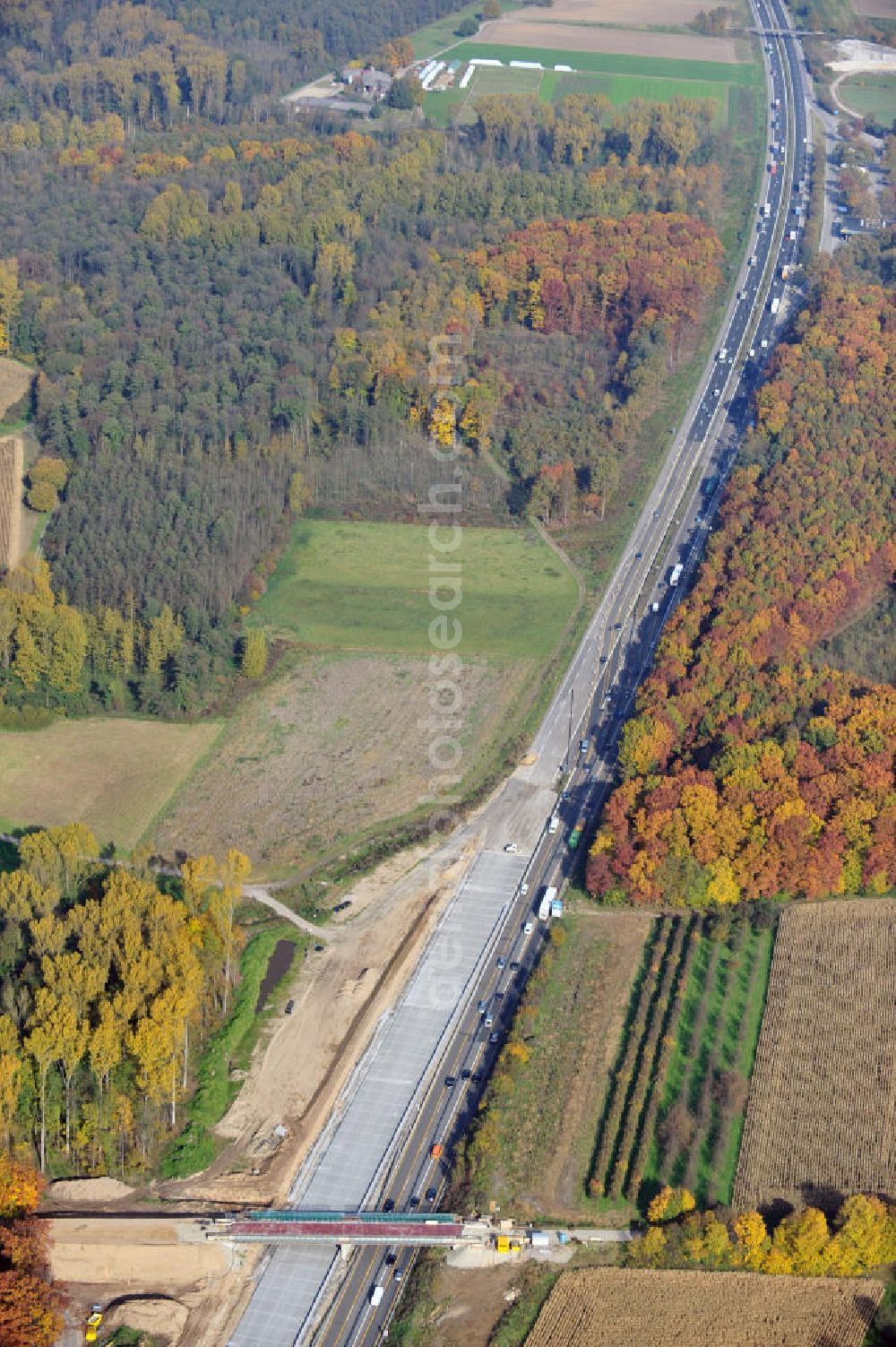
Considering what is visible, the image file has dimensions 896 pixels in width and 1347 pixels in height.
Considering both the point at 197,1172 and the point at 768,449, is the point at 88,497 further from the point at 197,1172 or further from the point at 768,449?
the point at 197,1172

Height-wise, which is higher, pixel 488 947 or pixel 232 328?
pixel 232 328

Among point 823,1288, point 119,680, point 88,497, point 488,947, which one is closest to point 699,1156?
point 823,1288

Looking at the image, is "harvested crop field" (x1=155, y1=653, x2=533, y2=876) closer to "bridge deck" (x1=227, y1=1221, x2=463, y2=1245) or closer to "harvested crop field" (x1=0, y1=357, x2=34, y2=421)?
"bridge deck" (x1=227, y1=1221, x2=463, y2=1245)

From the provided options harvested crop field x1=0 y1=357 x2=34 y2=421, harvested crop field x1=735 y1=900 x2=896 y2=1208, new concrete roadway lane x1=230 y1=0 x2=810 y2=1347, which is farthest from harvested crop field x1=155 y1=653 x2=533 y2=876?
harvested crop field x1=0 y1=357 x2=34 y2=421

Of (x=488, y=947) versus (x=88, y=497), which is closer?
(x=488, y=947)

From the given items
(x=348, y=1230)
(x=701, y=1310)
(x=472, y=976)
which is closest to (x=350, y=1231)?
(x=348, y=1230)

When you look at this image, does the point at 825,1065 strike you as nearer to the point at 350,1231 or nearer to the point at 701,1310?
the point at 701,1310
